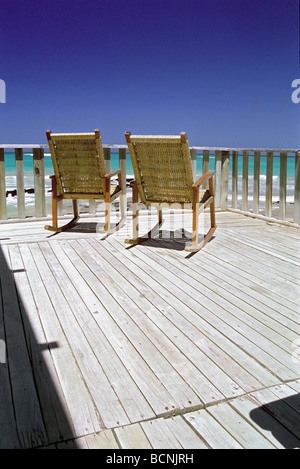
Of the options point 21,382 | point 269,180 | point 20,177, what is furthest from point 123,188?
point 21,382

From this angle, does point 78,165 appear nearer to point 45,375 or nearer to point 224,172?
point 224,172

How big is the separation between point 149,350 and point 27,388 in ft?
1.74

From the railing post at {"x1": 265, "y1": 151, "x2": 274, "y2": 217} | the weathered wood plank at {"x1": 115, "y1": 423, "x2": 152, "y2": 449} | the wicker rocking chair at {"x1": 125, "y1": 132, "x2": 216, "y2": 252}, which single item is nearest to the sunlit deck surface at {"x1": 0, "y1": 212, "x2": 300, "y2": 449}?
the weathered wood plank at {"x1": 115, "y1": 423, "x2": 152, "y2": 449}

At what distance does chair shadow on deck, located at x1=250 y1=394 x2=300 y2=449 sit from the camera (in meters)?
1.23

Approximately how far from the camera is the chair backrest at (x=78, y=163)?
375 cm

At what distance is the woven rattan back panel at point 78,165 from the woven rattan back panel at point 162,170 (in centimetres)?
43

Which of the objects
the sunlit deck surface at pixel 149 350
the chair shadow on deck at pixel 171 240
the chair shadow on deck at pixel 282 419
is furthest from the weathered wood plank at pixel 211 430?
the chair shadow on deck at pixel 171 240

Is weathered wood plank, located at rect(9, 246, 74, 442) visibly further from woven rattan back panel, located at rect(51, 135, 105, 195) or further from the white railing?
the white railing

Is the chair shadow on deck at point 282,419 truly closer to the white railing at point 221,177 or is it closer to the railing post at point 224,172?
the white railing at point 221,177

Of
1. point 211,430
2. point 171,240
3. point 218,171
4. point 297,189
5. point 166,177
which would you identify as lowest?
point 211,430

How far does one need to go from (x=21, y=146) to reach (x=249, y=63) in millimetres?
47424

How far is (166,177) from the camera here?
349cm

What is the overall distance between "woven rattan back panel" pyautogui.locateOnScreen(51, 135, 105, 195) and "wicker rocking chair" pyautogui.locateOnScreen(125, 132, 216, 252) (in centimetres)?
43

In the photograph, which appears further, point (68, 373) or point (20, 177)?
point (20, 177)
